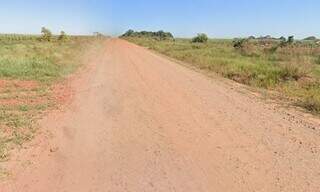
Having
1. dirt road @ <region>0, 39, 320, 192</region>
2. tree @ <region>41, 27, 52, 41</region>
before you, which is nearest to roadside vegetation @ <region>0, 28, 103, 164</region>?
dirt road @ <region>0, 39, 320, 192</region>

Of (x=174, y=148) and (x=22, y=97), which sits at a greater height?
(x=174, y=148)

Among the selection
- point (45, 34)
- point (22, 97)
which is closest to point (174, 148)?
point (22, 97)

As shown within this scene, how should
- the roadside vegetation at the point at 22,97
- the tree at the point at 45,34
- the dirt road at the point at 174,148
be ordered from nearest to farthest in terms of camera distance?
the dirt road at the point at 174,148
the roadside vegetation at the point at 22,97
the tree at the point at 45,34

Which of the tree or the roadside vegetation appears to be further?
the tree

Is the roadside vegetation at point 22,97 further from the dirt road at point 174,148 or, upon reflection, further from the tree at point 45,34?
the tree at point 45,34

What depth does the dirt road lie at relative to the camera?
5824mm

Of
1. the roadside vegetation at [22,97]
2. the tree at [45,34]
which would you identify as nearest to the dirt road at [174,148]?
the roadside vegetation at [22,97]

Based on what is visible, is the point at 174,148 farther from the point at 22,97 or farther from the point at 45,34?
the point at 45,34

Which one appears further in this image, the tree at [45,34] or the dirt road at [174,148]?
the tree at [45,34]

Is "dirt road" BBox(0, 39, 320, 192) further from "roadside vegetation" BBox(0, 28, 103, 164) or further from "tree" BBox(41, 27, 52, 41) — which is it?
"tree" BBox(41, 27, 52, 41)

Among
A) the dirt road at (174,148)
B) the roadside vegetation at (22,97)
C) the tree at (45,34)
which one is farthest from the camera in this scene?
the tree at (45,34)

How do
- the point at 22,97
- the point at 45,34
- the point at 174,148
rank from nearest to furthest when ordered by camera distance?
the point at 174,148
the point at 22,97
the point at 45,34

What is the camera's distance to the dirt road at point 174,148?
5.82 m

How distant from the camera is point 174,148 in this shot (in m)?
7.52
